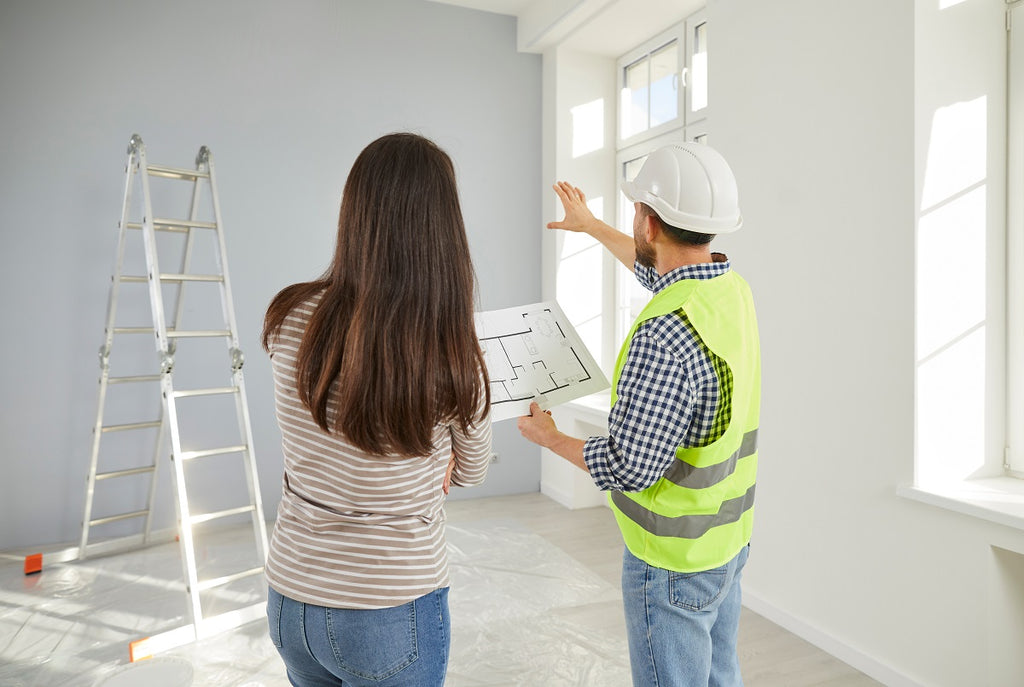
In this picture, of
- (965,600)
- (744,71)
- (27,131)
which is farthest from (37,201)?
(965,600)

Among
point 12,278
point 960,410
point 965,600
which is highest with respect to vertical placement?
point 12,278

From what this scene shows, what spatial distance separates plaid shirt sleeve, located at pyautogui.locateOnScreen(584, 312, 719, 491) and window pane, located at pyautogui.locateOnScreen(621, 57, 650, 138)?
10.9 feet

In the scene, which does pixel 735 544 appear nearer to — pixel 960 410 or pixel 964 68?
pixel 960 410

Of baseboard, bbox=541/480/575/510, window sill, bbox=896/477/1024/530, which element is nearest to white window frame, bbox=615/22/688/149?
baseboard, bbox=541/480/575/510

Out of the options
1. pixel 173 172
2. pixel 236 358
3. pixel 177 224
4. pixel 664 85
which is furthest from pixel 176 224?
pixel 664 85

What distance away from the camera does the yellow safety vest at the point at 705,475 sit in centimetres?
111

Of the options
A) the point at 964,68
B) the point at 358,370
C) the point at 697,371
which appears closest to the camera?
the point at 358,370

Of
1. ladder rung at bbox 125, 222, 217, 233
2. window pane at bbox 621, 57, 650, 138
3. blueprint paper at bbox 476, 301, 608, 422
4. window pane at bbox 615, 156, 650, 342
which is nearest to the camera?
blueprint paper at bbox 476, 301, 608, 422

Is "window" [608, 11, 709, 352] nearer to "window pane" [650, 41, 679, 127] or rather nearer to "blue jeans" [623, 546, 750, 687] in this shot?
"window pane" [650, 41, 679, 127]

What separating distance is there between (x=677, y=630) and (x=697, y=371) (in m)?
0.46

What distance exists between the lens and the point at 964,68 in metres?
2.03

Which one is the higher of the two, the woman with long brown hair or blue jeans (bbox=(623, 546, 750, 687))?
the woman with long brown hair

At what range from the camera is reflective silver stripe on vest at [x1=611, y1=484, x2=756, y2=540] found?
1.15 metres

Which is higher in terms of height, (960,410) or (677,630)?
(960,410)
